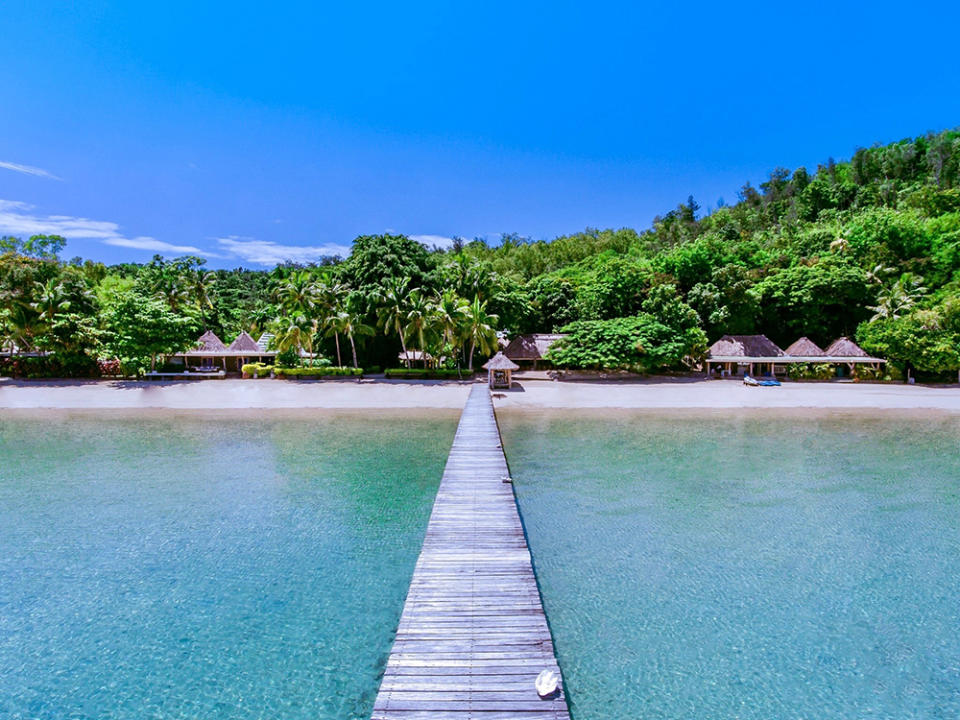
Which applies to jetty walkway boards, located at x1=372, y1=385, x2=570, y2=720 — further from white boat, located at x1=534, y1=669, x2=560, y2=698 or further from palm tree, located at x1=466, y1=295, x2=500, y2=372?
palm tree, located at x1=466, y1=295, x2=500, y2=372

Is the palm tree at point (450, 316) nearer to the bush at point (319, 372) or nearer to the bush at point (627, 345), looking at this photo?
the bush at point (319, 372)

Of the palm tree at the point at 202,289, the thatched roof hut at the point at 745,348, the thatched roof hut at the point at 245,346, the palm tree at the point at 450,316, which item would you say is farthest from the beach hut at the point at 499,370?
the palm tree at the point at 202,289

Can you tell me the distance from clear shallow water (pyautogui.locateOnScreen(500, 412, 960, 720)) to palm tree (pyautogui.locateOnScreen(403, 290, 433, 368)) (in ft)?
55.1

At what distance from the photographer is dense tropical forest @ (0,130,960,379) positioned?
3150 cm

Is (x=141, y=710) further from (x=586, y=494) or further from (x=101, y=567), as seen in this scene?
(x=586, y=494)

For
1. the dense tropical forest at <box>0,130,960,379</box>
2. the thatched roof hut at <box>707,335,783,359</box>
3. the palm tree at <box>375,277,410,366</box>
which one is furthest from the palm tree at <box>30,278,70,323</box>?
the thatched roof hut at <box>707,335,783,359</box>

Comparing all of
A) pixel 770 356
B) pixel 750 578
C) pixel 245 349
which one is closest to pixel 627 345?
pixel 770 356

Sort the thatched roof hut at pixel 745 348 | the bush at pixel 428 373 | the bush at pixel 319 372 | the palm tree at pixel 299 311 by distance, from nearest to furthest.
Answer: the palm tree at pixel 299 311 → the bush at pixel 428 373 → the bush at pixel 319 372 → the thatched roof hut at pixel 745 348

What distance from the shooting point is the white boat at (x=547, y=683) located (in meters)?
4.85

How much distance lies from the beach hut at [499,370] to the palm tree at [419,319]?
4.61 metres

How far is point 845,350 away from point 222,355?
43.9m

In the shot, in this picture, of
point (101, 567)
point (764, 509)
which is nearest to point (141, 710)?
point (101, 567)

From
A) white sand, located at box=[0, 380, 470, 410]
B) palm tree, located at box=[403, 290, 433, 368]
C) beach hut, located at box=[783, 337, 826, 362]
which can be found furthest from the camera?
beach hut, located at box=[783, 337, 826, 362]

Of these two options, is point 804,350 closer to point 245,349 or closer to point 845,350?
point 845,350
